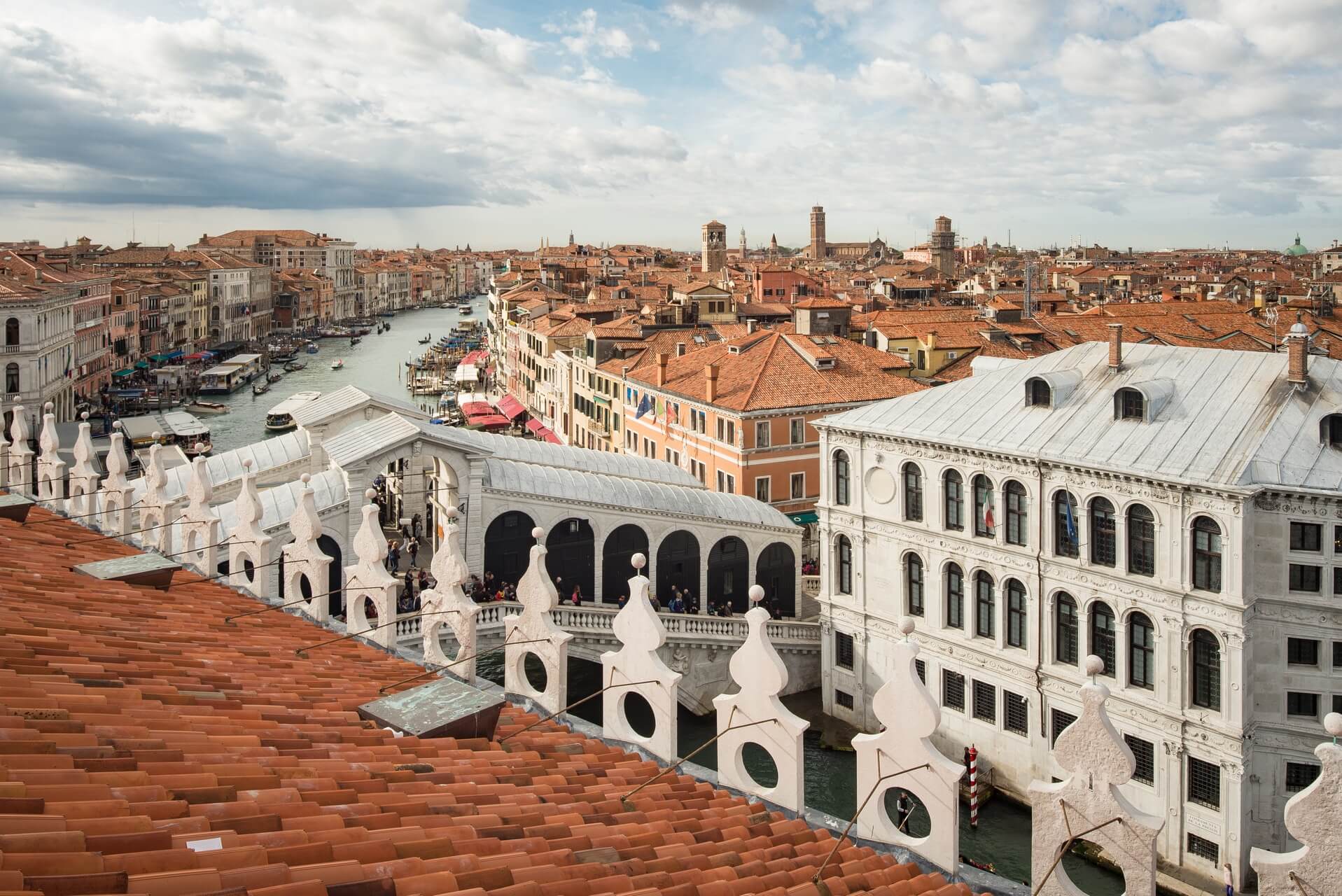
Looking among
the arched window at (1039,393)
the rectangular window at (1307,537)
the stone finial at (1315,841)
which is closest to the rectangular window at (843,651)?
the arched window at (1039,393)

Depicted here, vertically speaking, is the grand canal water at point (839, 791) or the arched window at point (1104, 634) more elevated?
the arched window at point (1104, 634)

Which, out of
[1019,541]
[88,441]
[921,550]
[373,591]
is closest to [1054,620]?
[1019,541]

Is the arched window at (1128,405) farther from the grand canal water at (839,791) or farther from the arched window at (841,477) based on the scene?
the grand canal water at (839,791)

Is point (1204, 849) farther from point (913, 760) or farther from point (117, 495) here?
point (117, 495)

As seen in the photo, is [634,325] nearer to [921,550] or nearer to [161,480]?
[921,550]

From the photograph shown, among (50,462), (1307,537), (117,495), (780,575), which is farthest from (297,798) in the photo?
(780,575)

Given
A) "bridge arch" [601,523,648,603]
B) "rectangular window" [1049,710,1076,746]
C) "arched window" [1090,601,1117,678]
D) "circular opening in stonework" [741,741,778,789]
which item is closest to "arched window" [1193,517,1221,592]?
"arched window" [1090,601,1117,678]

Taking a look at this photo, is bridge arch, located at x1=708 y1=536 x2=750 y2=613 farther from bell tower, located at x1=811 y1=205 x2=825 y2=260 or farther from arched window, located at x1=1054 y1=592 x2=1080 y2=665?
bell tower, located at x1=811 y1=205 x2=825 y2=260
